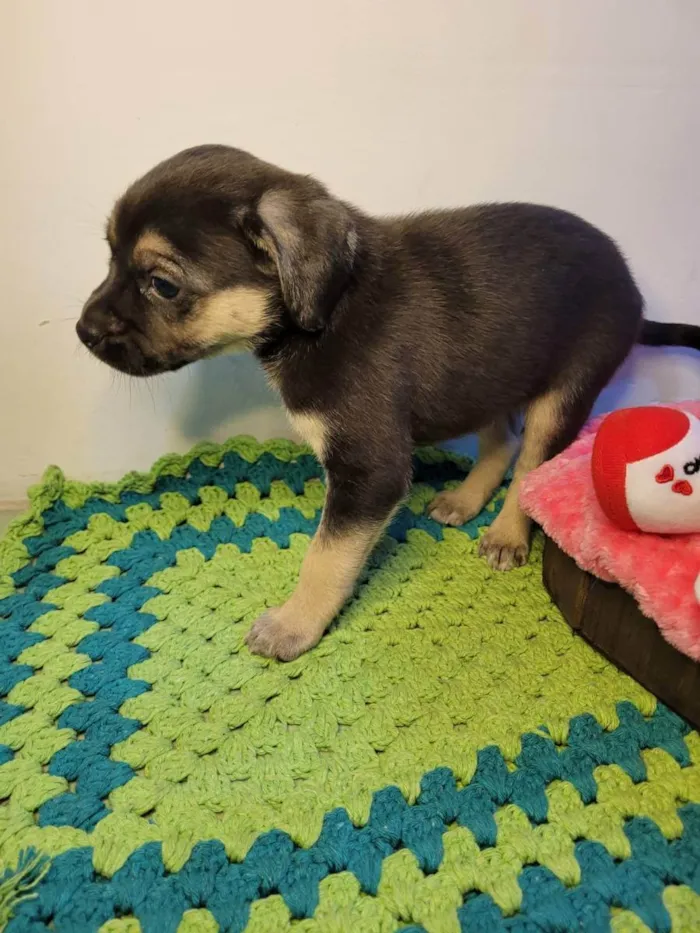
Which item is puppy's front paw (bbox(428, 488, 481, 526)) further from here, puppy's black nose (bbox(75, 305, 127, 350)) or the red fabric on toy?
puppy's black nose (bbox(75, 305, 127, 350))

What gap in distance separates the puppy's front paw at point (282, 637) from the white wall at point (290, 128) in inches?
26.3

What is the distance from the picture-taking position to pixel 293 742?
1.31m

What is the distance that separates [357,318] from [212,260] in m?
0.29

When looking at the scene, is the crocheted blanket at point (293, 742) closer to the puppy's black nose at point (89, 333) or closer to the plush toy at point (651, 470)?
the plush toy at point (651, 470)

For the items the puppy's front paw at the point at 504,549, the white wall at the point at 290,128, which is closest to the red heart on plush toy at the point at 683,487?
the puppy's front paw at the point at 504,549

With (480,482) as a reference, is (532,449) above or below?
above

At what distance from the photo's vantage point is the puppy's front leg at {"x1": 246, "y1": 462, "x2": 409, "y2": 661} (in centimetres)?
146

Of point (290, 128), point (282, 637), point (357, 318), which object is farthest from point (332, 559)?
point (290, 128)

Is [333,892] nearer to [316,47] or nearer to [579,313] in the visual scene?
[579,313]

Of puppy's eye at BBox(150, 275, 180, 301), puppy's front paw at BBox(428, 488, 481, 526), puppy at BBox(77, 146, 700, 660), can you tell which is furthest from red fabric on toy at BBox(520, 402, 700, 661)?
puppy's eye at BBox(150, 275, 180, 301)

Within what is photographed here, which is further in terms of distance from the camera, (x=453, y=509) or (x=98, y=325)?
(x=453, y=509)

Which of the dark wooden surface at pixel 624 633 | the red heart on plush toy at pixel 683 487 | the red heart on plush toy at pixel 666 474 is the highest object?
the red heart on plush toy at pixel 666 474

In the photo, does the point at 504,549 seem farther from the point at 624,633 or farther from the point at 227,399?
the point at 227,399

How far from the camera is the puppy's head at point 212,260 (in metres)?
1.25
